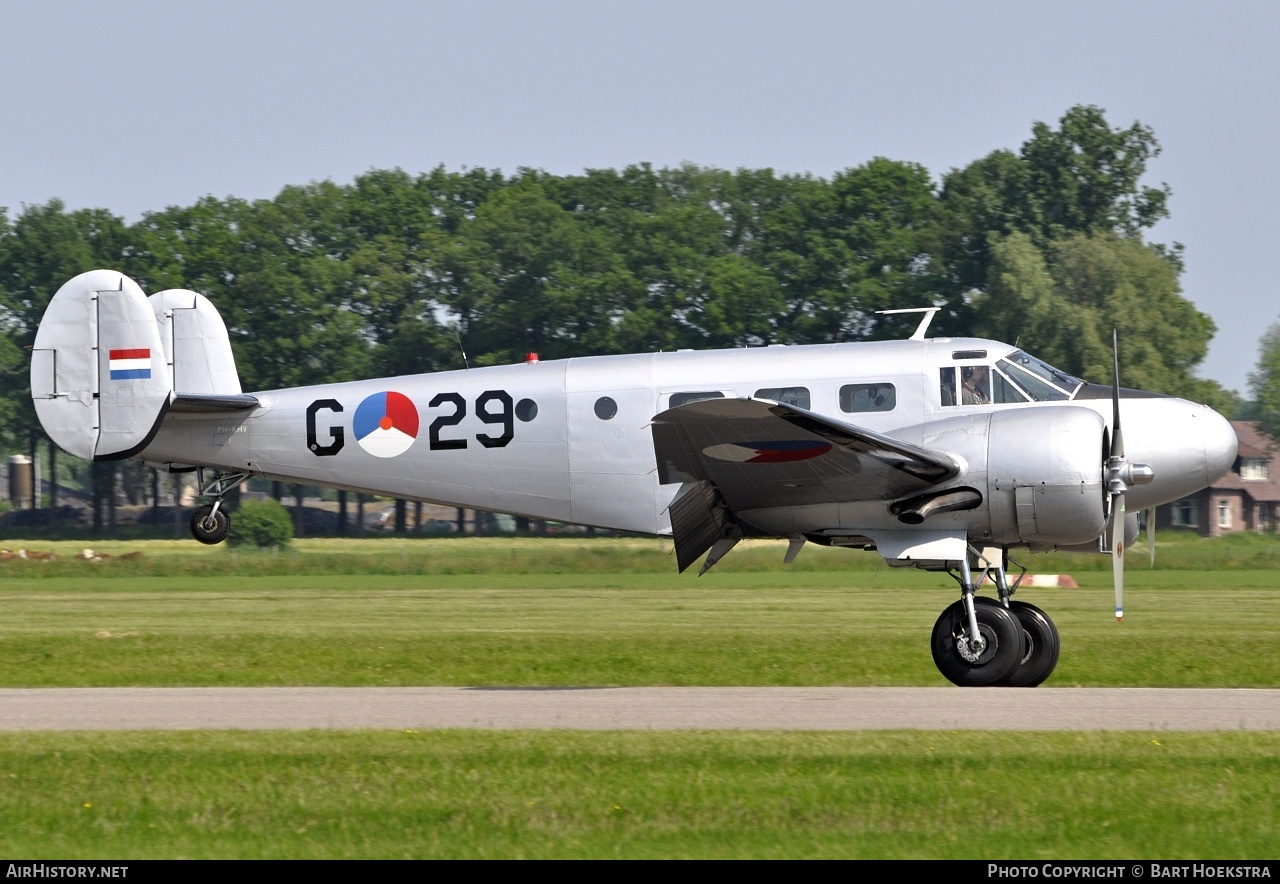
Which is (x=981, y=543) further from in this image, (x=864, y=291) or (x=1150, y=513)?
(x=864, y=291)

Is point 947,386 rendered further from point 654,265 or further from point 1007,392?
point 654,265

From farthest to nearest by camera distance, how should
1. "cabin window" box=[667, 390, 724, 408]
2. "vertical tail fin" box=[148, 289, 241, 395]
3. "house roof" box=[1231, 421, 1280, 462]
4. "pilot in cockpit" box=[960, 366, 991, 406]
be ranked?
"house roof" box=[1231, 421, 1280, 462] → "vertical tail fin" box=[148, 289, 241, 395] → "cabin window" box=[667, 390, 724, 408] → "pilot in cockpit" box=[960, 366, 991, 406]

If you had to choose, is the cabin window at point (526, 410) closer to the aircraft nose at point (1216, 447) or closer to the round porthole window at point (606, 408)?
the round porthole window at point (606, 408)

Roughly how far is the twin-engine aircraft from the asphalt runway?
3.64 ft

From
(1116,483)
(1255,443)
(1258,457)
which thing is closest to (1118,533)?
(1116,483)

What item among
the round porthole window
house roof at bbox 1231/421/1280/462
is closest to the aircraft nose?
the round porthole window

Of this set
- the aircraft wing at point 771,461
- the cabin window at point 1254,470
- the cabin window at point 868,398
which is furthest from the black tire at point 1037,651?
the cabin window at point 1254,470

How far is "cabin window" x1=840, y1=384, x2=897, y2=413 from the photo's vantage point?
1619 centimetres

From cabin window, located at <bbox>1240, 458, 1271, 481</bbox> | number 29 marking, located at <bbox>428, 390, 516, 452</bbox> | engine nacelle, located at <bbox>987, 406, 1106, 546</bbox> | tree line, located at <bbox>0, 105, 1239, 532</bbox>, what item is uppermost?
tree line, located at <bbox>0, 105, 1239, 532</bbox>

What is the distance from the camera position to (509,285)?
Result: 77188 mm

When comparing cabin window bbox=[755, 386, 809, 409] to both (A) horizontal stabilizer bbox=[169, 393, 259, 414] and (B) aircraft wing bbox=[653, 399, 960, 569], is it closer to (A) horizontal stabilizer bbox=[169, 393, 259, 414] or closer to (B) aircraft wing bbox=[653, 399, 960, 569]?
(B) aircraft wing bbox=[653, 399, 960, 569]

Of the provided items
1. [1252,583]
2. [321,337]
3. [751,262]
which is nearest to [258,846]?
[1252,583]

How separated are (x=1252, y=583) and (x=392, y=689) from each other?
86.7ft

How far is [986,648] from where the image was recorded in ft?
50.2
